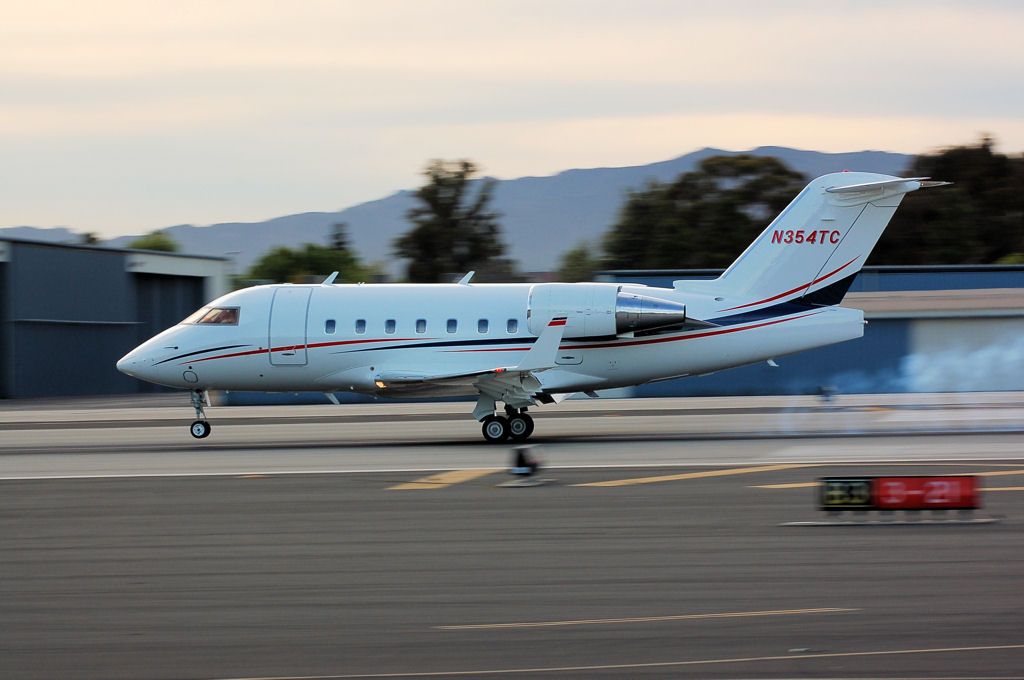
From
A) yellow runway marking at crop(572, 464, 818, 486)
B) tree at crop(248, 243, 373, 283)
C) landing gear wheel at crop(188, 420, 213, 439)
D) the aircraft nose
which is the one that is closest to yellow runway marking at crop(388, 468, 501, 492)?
yellow runway marking at crop(572, 464, 818, 486)

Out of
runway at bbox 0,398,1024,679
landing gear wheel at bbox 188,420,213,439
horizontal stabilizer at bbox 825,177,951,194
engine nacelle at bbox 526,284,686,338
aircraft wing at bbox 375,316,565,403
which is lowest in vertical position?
runway at bbox 0,398,1024,679

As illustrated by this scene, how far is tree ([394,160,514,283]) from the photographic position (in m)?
86.9

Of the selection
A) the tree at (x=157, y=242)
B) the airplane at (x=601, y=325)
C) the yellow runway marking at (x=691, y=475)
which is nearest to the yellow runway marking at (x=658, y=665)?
the yellow runway marking at (x=691, y=475)

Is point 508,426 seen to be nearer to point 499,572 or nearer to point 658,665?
point 499,572

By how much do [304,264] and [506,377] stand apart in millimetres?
64950

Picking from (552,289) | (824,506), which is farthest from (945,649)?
(552,289)

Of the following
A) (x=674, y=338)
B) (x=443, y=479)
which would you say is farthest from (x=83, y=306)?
(x=443, y=479)

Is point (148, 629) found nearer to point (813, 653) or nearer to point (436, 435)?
point (813, 653)

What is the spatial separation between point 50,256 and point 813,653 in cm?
4813

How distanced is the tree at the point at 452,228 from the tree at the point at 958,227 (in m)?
28.2

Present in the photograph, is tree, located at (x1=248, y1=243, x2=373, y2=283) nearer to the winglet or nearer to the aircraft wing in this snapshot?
the aircraft wing

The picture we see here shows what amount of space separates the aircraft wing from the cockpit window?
145 inches

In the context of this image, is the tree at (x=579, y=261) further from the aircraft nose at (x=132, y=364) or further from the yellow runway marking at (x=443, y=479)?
the yellow runway marking at (x=443, y=479)

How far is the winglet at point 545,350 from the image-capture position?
2238 centimetres
